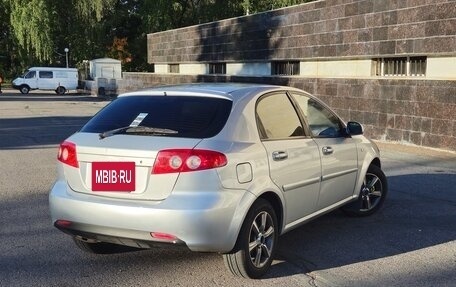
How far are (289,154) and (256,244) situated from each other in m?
0.83

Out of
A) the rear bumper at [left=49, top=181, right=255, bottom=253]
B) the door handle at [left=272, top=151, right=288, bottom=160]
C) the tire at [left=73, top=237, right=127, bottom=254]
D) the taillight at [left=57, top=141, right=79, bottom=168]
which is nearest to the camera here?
the rear bumper at [left=49, top=181, right=255, bottom=253]

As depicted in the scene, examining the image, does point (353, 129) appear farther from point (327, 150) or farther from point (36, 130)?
point (36, 130)

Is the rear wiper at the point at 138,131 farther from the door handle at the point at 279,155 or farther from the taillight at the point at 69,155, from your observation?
the door handle at the point at 279,155

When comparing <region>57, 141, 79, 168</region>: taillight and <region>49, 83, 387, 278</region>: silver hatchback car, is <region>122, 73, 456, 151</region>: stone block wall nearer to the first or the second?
<region>49, 83, 387, 278</region>: silver hatchback car

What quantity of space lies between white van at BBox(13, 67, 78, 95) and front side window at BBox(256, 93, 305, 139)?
39877 mm

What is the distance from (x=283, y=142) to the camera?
4.71 metres

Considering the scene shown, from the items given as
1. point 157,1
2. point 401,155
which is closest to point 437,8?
point 401,155

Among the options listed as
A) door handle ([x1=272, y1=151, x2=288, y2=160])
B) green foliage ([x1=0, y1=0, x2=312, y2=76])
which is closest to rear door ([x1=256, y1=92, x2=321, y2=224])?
door handle ([x1=272, y1=151, x2=288, y2=160])

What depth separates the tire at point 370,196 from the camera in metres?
6.31

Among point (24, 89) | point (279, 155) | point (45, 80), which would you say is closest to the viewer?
point (279, 155)

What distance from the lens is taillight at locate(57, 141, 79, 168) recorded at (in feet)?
14.5

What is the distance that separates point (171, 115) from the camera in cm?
445

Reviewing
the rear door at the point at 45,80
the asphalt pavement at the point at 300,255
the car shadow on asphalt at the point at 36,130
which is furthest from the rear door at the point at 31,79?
the asphalt pavement at the point at 300,255

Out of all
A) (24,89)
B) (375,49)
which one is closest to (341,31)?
(375,49)
